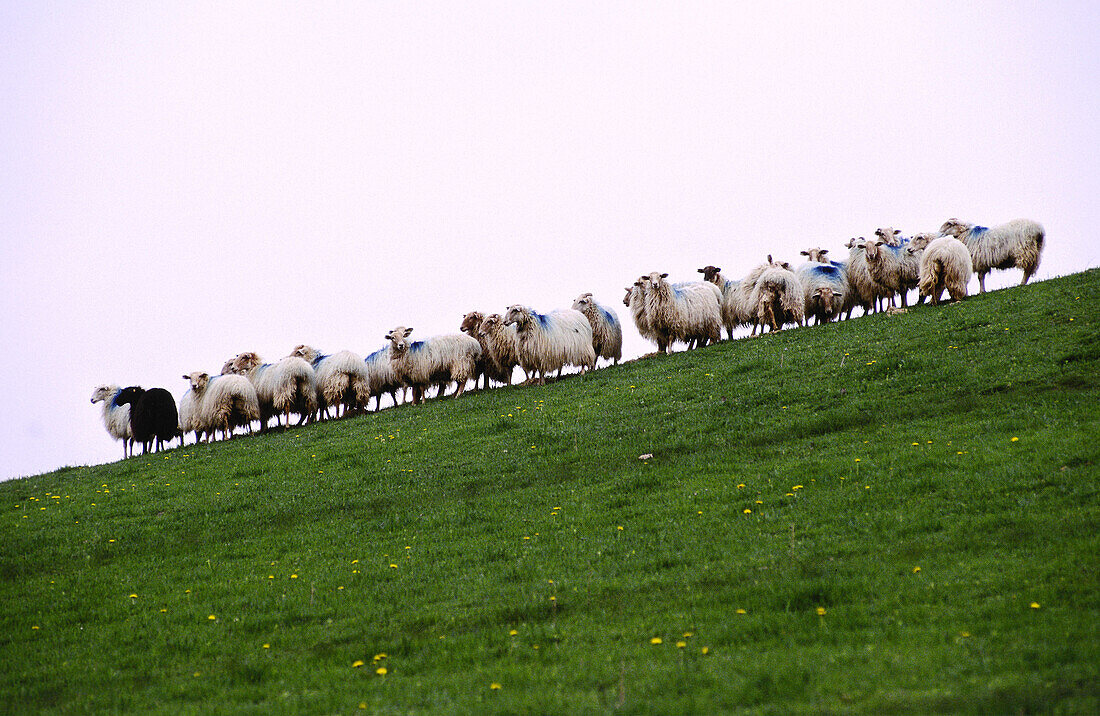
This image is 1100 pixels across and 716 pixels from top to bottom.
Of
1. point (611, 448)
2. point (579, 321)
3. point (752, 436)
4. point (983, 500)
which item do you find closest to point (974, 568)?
point (983, 500)

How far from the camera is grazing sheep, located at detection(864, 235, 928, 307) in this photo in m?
29.7

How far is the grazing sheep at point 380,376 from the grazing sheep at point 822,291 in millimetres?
13912

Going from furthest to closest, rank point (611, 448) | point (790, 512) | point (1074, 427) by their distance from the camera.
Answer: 1. point (611, 448)
2. point (1074, 427)
3. point (790, 512)

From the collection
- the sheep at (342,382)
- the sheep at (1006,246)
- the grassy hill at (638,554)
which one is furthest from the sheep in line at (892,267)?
the sheep at (342,382)

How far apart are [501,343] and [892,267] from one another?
13.4 m

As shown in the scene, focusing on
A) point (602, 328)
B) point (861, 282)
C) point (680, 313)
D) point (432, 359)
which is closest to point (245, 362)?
point (432, 359)

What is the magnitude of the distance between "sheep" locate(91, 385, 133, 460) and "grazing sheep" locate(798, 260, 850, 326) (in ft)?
76.5

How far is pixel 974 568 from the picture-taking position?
9.75 metres

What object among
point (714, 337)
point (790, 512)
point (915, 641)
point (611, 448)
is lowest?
point (915, 641)

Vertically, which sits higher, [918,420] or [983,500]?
[918,420]

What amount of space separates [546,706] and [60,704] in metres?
5.28

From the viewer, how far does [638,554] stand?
12078 millimetres

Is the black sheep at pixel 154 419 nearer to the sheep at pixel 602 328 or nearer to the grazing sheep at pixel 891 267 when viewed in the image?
the sheep at pixel 602 328

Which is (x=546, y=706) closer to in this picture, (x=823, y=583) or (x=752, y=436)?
(x=823, y=583)
